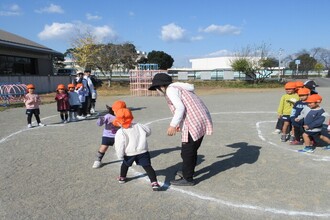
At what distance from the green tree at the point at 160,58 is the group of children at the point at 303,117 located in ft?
151

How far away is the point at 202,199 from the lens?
3727 mm

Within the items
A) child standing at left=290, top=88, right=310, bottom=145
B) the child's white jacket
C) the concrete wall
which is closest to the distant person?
the child's white jacket

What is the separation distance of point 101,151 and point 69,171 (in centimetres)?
61

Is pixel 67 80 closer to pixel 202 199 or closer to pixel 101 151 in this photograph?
pixel 101 151

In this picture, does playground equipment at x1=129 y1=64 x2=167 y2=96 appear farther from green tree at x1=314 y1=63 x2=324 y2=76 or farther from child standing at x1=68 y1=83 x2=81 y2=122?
green tree at x1=314 y1=63 x2=324 y2=76

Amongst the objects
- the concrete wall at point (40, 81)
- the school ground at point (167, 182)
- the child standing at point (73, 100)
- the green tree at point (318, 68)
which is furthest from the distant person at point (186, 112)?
the green tree at point (318, 68)

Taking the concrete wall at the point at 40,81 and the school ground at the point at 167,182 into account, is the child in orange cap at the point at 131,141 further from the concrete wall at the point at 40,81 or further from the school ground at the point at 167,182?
the concrete wall at the point at 40,81

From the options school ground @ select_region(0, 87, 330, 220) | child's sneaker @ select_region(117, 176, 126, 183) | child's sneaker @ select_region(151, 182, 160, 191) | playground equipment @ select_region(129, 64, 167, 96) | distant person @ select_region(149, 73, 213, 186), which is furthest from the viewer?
playground equipment @ select_region(129, 64, 167, 96)

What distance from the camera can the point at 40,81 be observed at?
870 inches

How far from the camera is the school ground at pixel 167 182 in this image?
3.42m

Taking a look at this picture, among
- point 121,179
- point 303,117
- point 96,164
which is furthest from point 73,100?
point 303,117

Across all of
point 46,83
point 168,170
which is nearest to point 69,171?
point 168,170

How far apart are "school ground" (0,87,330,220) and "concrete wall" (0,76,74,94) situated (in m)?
13.9

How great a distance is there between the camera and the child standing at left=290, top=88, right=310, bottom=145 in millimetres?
5938
